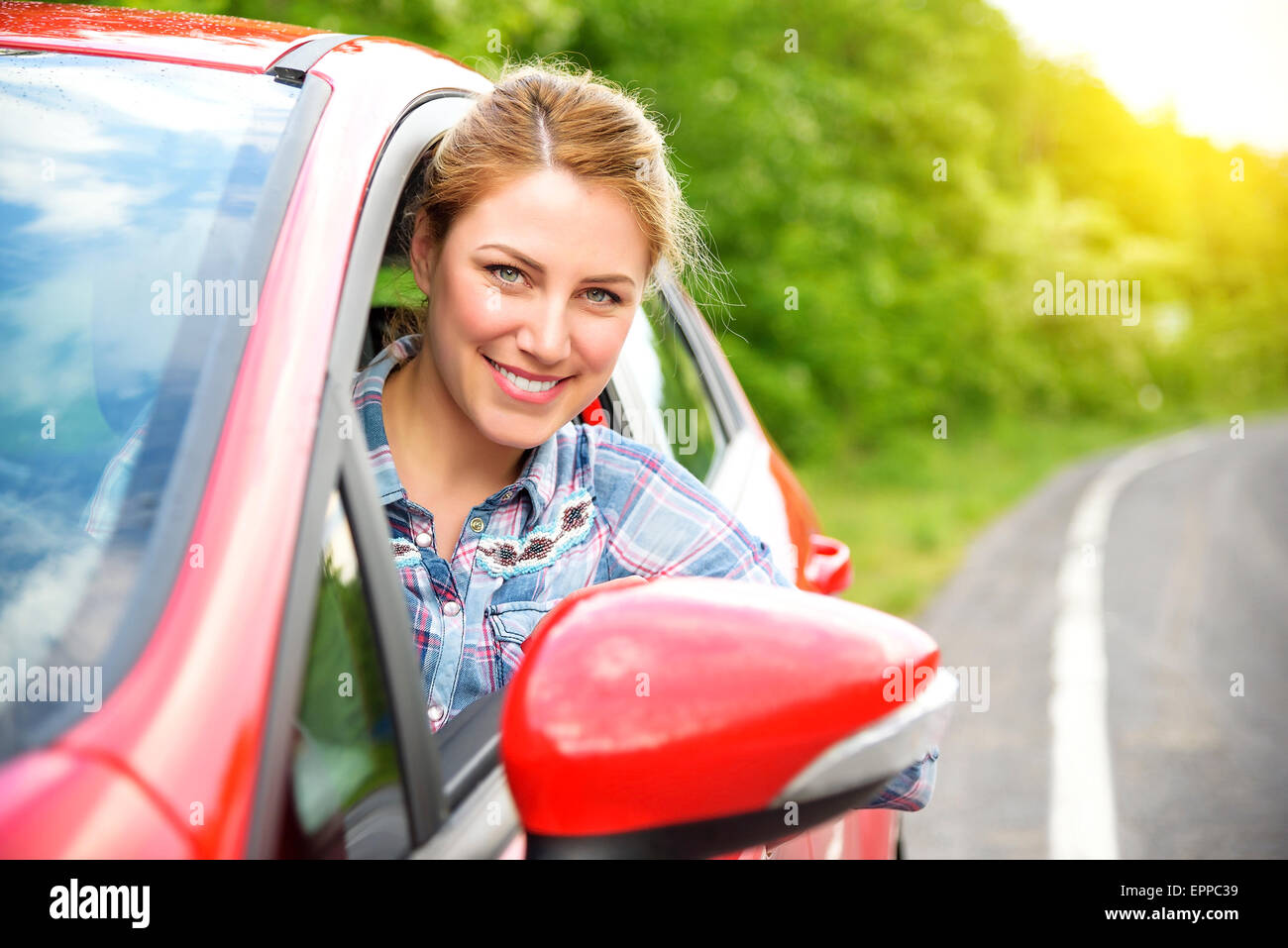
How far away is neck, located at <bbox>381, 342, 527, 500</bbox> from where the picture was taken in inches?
64.9

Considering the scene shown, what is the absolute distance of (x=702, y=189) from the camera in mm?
9984

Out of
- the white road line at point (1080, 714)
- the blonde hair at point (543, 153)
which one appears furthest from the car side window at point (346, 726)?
the white road line at point (1080, 714)

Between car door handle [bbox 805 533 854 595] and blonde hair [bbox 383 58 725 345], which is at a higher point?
blonde hair [bbox 383 58 725 345]

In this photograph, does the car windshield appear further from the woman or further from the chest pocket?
the chest pocket

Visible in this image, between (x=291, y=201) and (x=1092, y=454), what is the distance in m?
21.9

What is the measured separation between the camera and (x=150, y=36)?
1.50 m

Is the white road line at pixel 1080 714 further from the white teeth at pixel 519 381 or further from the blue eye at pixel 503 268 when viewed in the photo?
the blue eye at pixel 503 268

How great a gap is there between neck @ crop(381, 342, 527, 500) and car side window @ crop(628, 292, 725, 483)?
59 cm

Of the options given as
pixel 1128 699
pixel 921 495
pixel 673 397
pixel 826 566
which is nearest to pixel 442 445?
pixel 673 397

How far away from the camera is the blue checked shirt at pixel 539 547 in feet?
4.76

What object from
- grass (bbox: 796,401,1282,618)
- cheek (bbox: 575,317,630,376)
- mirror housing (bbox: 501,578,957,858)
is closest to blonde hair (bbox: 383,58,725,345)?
cheek (bbox: 575,317,630,376)
